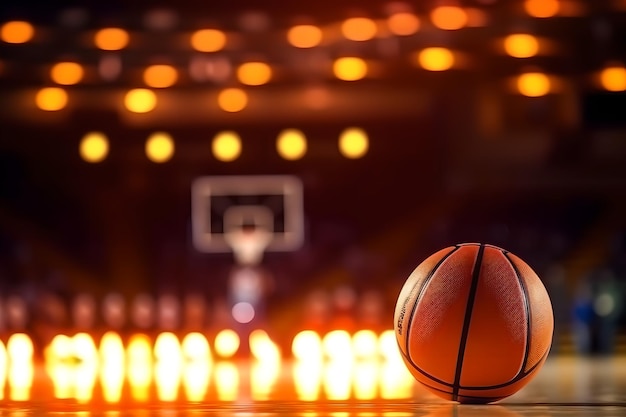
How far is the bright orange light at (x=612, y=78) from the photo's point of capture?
11055 millimetres

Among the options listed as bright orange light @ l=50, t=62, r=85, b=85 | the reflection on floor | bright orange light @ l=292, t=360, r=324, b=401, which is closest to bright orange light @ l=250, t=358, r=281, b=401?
the reflection on floor

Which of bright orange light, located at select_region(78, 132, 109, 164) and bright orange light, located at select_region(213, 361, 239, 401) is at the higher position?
bright orange light, located at select_region(78, 132, 109, 164)

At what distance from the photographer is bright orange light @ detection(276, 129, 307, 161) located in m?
11.5

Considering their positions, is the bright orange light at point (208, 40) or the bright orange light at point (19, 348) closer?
the bright orange light at point (19, 348)

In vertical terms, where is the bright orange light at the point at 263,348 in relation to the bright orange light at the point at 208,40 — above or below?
below

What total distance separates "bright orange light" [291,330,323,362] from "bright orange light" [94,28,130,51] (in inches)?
149

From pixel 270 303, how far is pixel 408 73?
106 inches

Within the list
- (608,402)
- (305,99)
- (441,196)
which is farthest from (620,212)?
(608,402)

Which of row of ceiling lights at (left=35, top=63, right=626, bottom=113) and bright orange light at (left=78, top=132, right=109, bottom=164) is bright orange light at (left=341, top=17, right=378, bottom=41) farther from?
bright orange light at (left=78, top=132, right=109, bottom=164)

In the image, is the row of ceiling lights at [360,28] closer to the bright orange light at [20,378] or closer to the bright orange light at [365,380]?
the bright orange light at [20,378]

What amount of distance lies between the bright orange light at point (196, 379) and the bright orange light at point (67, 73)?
3.81 meters

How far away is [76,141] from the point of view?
→ 1148 cm

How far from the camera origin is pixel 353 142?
1161 centimetres

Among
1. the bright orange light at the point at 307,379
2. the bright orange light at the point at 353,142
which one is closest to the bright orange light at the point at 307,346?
the bright orange light at the point at 307,379
